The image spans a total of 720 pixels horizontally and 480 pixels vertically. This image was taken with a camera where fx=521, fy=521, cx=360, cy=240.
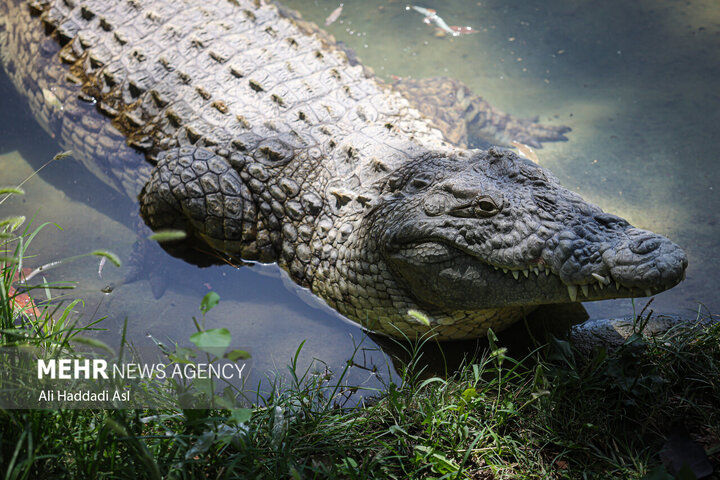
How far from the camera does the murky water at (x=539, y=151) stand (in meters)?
3.62

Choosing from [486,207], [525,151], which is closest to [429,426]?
[486,207]

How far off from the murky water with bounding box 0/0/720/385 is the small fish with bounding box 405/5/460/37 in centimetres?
11

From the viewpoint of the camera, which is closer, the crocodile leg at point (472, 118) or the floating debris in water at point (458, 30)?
the crocodile leg at point (472, 118)

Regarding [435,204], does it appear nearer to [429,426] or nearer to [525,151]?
[429,426]

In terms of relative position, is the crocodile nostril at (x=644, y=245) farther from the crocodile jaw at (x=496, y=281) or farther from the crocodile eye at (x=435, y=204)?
the crocodile eye at (x=435, y=204)

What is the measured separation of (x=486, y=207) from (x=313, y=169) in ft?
4.51

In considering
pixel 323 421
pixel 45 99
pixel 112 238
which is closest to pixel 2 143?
pixel 45 99

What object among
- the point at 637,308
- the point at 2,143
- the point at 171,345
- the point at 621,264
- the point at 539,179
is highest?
the point at 539,179

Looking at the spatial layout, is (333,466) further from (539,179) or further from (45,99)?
(45,99)

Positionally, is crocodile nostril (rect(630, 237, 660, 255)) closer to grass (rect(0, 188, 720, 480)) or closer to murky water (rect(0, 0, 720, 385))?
grass (rect(0, 188, 720, 480))

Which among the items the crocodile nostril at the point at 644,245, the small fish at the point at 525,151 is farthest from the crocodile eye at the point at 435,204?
the small fish at the point at 525,151

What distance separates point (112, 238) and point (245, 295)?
1.24 meters

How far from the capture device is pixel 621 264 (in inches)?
96.8

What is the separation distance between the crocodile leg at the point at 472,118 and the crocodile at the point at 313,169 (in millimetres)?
28
